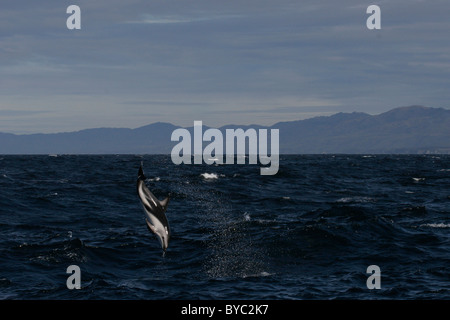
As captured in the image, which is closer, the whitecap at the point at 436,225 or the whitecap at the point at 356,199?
the whitecap at the point at 436,225

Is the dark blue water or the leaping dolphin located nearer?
the leaping dolphin

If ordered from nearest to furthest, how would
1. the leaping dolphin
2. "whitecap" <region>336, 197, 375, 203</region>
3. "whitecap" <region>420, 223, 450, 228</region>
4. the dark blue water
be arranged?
the leaping dolphin < the dark blue water < "whitecap" <region>420, 223, 450, 228</region> < "whitecap" <region>336, 197, 375, 203</region>

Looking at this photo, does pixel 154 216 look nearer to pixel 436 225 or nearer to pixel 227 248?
pixel 227 248

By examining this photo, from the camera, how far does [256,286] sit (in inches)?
847

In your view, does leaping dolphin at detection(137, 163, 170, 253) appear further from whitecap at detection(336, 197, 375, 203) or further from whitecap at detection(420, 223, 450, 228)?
whitecap at detection(336, 197, 375, 203)

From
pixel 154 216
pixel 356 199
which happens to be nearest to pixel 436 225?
pixel 356 199

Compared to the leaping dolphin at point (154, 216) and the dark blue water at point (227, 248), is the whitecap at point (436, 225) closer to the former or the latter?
the dark blue water at point (227, 248)

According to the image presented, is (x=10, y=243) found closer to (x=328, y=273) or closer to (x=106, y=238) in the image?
(x=106, y=238)

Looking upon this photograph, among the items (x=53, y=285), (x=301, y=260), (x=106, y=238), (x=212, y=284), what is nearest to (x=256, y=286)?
(x=212, y=284)

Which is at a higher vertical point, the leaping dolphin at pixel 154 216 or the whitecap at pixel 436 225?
the leaping dolphin at pixel 154 216

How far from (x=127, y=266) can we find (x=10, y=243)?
276 inches

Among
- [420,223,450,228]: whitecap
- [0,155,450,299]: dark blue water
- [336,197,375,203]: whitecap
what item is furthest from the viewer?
[336,197,375,203]: whitecap

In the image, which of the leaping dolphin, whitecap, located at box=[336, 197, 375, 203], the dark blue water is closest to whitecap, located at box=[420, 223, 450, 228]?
the dark blue water

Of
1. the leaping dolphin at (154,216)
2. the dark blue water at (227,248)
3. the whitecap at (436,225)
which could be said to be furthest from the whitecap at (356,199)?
the leaping dolphin at (154,216)
